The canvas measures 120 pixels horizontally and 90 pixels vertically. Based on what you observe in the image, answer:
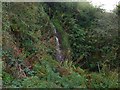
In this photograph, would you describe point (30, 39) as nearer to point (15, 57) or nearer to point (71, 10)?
point (15, 57)

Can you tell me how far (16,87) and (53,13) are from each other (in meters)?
5.91

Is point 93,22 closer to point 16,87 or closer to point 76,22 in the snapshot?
point 76,22

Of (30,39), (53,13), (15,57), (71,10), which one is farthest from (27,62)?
(71,10)

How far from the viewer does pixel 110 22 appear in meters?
10.3

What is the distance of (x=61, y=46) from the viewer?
9828mm

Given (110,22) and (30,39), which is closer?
(30,39)

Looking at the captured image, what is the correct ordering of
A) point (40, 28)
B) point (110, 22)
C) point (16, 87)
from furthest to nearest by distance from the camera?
point (110, 22)
point (40, 28)
point (16, 87)

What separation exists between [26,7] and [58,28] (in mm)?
2369

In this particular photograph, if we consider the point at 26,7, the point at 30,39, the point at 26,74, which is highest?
the point at 26,7

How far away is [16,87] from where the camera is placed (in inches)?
217

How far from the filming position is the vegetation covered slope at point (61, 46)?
6.38 meters

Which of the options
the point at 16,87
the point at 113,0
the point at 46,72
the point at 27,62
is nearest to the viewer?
the point at 16,87

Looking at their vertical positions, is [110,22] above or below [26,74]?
above

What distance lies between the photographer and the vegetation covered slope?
6379 millimetres
